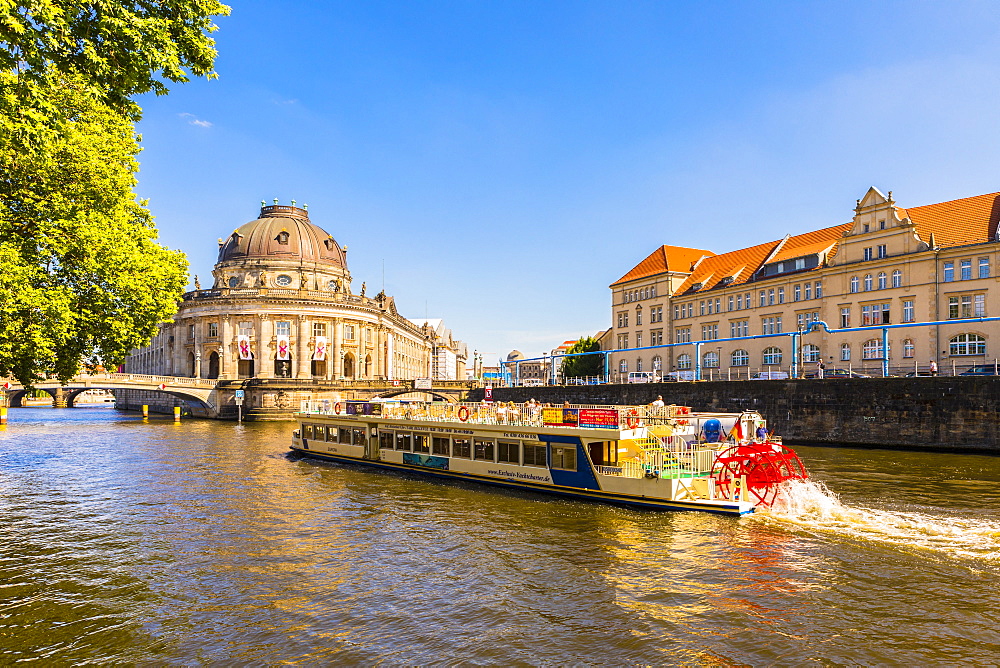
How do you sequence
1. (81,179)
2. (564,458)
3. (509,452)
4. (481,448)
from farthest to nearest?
(481,448), (509,452), (564,458), (81,179)

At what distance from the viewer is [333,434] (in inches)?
1483

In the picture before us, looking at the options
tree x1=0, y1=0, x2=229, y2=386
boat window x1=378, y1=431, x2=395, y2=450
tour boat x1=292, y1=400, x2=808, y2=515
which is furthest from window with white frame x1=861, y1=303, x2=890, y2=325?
tree x1=0, y1=0, x2=229, y2=386

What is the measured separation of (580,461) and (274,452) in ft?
86.6

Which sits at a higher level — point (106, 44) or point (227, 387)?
point (106, 44)

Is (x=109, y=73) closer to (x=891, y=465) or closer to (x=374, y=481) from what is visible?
(x=374, y=481)

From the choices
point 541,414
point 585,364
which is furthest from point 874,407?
point 585,364

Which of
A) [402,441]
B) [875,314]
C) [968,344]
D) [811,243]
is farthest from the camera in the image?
[811,243]

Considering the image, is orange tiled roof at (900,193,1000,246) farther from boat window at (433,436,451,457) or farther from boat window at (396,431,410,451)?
boat window at (396,431,410,451)

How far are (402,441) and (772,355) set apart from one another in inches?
1781

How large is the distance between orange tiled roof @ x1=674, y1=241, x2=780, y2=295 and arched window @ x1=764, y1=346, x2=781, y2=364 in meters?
9.38

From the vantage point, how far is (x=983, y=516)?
20.7 metres

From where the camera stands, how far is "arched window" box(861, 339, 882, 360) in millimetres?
55438

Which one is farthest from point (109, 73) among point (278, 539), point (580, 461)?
point (580, 461)

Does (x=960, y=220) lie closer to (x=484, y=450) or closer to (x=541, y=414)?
(x=541, y=414)
